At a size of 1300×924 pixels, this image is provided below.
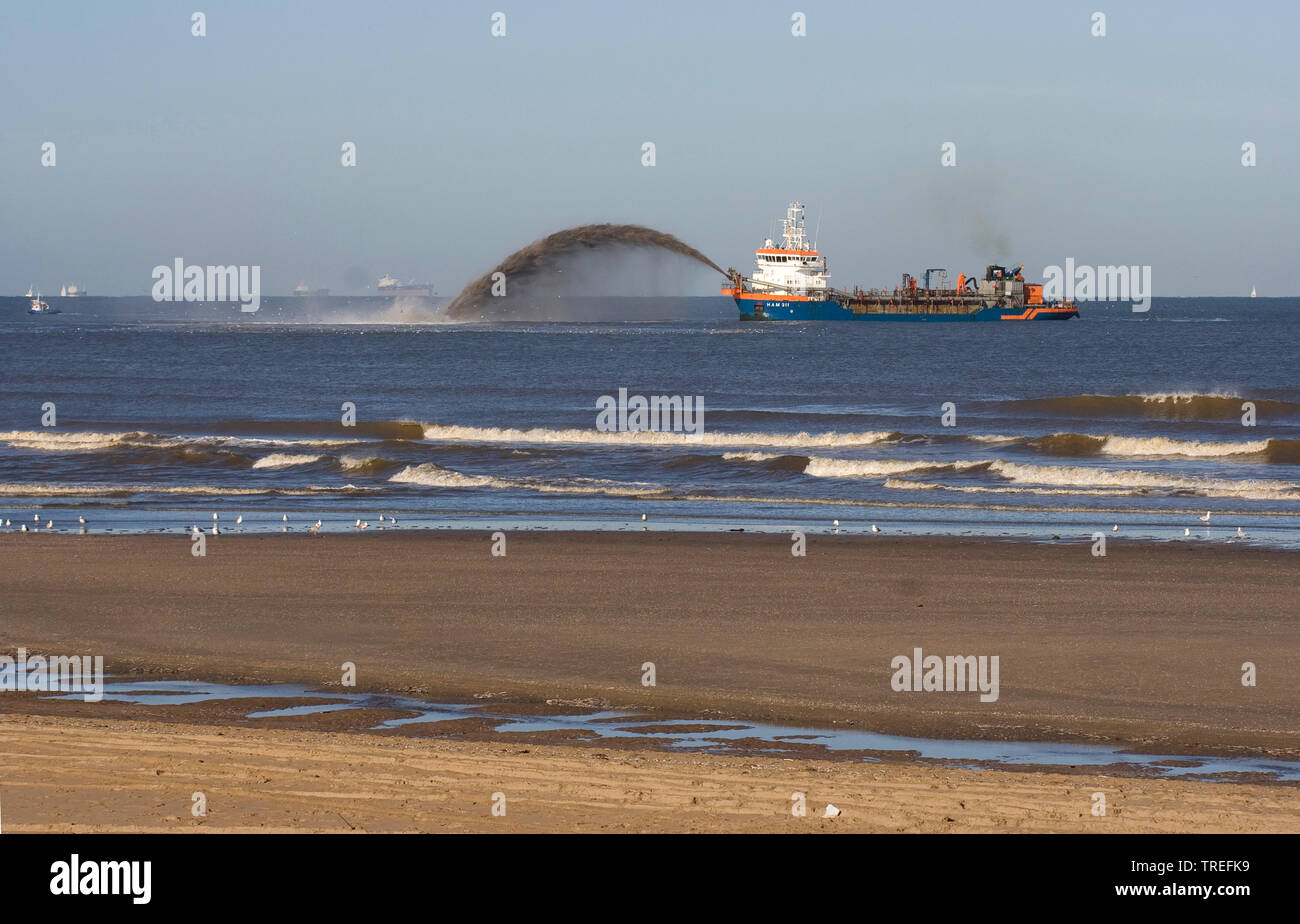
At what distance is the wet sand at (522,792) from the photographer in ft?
24.6

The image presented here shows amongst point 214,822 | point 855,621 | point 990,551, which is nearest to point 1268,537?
point 990,551

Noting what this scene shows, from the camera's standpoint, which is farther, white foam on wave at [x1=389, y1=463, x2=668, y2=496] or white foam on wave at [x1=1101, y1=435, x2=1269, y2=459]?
white foam on wave at [x1=1101, y1=435, x2=1269, y2=459]

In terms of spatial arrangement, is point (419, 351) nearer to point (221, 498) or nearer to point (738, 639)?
point (221, 498)

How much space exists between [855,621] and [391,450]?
22773mm

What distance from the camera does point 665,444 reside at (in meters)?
36.9

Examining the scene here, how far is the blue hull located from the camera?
132 metres

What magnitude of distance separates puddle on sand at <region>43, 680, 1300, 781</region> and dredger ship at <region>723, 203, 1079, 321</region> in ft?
396

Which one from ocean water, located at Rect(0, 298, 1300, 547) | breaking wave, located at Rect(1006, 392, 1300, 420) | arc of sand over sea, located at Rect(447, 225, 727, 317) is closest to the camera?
ocean water, located at Rect(0, 298, 1300, 547)

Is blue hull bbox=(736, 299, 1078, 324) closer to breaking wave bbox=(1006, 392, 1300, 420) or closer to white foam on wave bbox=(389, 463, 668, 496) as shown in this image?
breaking wave bbox=(1006, 392, 1300, 420)

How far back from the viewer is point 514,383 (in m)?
61.0

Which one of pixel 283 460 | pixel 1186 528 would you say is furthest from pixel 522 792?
pixel 283 460

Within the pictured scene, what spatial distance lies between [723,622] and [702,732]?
4.71 metres

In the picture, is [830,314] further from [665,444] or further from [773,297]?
[665,444]

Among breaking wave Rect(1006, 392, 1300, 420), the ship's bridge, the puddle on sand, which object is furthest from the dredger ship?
the puddle on sand
